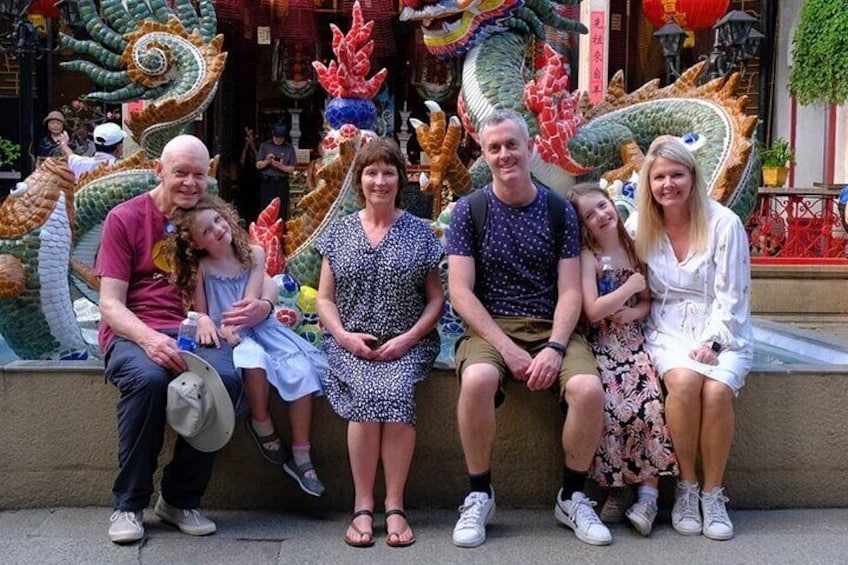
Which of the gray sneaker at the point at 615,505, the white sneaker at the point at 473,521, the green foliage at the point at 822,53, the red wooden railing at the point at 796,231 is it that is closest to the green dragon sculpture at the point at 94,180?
the white sneaker at the point at 473,521

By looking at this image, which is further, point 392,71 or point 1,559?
point 392,71

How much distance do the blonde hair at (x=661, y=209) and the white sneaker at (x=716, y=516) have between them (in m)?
0.83

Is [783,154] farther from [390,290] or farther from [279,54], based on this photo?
[390,290]

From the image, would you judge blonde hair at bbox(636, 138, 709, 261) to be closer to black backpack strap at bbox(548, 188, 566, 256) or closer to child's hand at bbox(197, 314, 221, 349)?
black backpack strap at bbox(548, 188, 566, 256)

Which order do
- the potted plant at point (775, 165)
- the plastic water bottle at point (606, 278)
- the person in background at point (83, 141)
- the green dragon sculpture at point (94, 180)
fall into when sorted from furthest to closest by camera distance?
the potted plant at point (775, 165)
the person in background at point (83, 141)
the green dragon sculpture at point (94, 180)
the plastic water bottle at point (606, 278)

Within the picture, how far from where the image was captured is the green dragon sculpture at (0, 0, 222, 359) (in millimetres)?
3918

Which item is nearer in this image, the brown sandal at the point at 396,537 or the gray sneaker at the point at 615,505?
the brown sandal at the point at 396,537

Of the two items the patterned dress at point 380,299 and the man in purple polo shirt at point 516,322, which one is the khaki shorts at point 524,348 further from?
the patterned dress at point 380,299

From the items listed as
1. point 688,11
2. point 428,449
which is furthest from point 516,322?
point 688,11

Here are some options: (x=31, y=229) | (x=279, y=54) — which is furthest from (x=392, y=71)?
(x=31, y=229)

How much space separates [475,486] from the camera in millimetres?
3002

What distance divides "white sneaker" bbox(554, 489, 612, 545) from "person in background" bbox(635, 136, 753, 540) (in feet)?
0.96

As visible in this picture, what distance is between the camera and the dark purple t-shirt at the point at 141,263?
9.89 ft

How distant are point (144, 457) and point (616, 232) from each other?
5.82 feet
